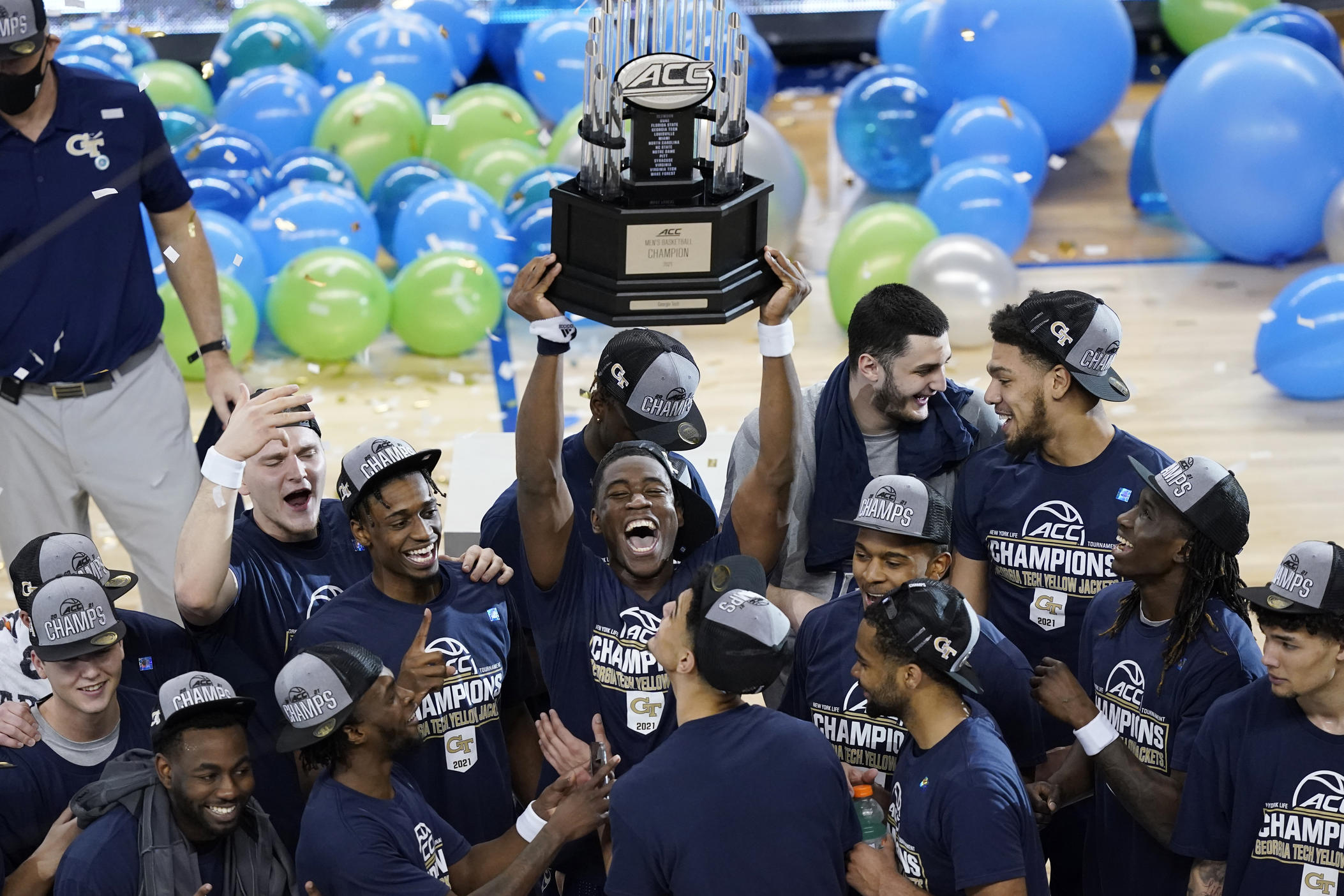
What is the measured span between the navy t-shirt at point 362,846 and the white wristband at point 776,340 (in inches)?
46.6

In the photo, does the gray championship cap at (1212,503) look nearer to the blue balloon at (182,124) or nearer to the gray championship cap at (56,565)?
the gray championship cap at (56,565)

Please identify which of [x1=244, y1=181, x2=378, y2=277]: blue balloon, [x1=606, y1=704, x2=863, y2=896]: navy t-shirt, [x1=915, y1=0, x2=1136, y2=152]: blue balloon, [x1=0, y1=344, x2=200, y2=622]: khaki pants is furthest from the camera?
[x1=915, y1=0, x2=1136, y2=152]: blue balloon

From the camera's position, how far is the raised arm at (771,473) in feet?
10.9

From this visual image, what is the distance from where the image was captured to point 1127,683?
3.17 m

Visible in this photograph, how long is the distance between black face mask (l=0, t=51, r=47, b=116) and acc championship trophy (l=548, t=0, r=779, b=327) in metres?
1.72

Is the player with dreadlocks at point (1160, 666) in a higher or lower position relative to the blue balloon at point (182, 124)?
higher

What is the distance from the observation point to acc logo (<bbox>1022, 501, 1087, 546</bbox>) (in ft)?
11.5

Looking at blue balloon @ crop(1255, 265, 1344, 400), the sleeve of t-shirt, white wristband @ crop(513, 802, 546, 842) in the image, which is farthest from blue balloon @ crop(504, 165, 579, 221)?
white wristband @ crop(513, 802, 546, 842)

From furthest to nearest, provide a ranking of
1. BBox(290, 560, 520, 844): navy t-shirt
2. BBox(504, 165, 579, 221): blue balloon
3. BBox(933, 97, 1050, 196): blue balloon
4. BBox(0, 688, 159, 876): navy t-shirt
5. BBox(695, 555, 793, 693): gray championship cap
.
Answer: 1. BBox(933, 97, 1050, 196): blue balloon
2. BBox(504, 165, 579, 221): blue balloon
3. BBox(290, 560, 520, 844): navy t-shirt
4. BBox(0, 688, 159, 876): navy t-shirt
5. BBox(695, 555, 793, 693): gray championship cap

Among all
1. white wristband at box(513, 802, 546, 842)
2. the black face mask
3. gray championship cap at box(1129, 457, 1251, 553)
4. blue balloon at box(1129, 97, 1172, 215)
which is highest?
the black face mask

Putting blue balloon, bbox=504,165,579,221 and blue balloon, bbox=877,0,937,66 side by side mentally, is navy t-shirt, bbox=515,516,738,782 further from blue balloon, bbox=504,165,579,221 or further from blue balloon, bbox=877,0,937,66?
blue balloon, bbox=877,0,937,66

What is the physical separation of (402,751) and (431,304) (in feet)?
15.4

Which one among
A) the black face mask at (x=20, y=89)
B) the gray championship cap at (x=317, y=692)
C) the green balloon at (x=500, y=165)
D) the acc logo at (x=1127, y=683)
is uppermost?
the black face mask at (x=20, y=89)

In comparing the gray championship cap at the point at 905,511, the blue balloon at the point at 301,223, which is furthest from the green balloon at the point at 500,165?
the gray championship cap at the point at 905,511
